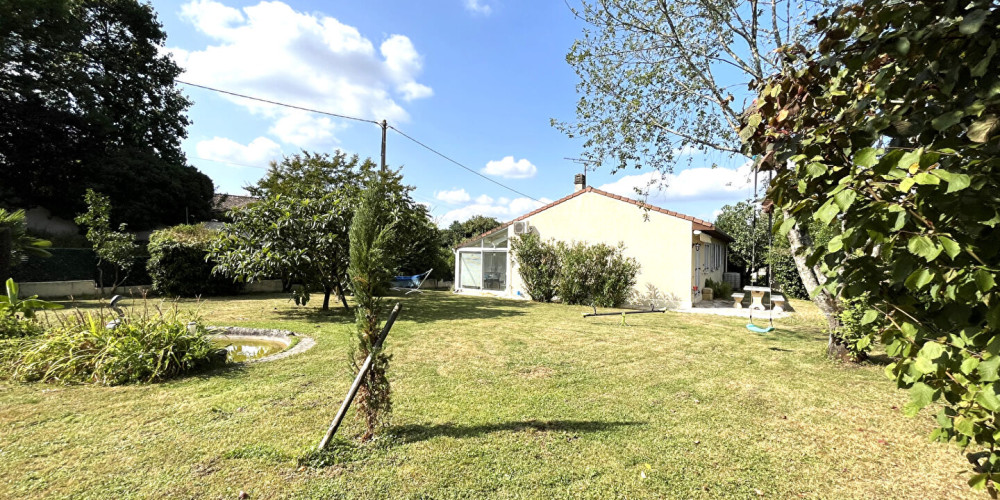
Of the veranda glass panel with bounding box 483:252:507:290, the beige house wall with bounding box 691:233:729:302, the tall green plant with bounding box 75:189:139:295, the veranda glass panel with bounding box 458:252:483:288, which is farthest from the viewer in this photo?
the veranda glass panel with bounding box 458:252:483:288

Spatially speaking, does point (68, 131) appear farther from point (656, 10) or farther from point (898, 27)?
point (898, 27)

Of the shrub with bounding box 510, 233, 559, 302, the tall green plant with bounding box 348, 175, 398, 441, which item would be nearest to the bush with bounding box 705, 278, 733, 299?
the shrub with bounding box 510, 233, 559, 302

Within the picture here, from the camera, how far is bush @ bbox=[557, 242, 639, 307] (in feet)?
46.6

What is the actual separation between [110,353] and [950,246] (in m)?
7.50

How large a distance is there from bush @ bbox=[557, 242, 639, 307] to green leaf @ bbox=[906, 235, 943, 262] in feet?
42.6

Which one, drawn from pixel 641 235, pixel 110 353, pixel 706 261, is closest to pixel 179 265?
pixel 110 353

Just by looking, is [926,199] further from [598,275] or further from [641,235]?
[641,235]

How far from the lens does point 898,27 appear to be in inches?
62.2

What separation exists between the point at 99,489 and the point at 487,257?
52.0 ft

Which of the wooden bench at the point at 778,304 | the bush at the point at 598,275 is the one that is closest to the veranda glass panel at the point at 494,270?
the bush at the point at 598,275

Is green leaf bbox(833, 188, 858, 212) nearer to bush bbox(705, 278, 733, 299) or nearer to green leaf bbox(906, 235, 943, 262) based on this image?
green leaf bbox(906, 235, 943, 262)

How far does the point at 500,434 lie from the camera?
12.2 ft

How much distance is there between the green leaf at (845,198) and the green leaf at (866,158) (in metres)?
0.09

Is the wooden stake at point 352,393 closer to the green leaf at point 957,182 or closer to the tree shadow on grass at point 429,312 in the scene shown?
the green leaf at point 957,182
